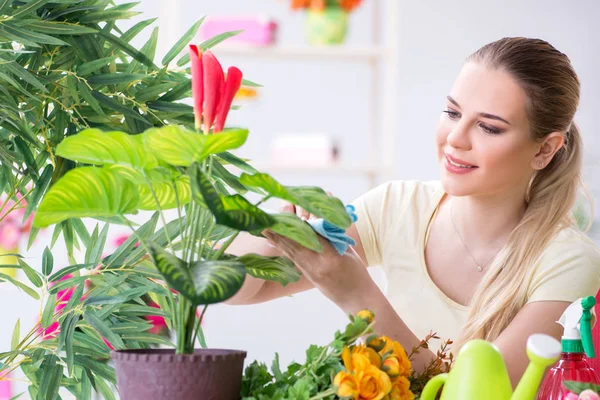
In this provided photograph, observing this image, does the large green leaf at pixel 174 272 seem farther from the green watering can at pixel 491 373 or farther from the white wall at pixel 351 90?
the white wall at pixel 351 90

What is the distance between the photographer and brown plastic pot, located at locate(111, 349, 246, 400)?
29.5 inches


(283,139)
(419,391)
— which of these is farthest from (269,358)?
(419,391)

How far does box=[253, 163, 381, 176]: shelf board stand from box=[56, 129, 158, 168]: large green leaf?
250cm

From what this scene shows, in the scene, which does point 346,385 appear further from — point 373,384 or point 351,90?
point 351,90

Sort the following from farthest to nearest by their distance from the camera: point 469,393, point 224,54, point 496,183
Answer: point 224,54, point 496,183, point 469,393

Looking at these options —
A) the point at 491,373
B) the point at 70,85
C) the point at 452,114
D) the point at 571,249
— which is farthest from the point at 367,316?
the point at 571,249

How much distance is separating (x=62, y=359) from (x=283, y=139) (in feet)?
7.45

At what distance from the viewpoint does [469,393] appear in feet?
2.36

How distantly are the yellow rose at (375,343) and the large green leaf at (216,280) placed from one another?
0.55 feet

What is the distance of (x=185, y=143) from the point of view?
2.37ft

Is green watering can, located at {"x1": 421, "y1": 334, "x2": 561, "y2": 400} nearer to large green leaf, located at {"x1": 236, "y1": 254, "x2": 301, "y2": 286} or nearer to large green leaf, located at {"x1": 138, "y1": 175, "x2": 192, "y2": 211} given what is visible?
large green leaf, located at {"x1": 236, "y1": 254, "x2": 301, "y2": 286}

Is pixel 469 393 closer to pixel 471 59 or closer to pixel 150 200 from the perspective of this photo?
pixel 150 200

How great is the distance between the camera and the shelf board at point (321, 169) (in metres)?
3.28

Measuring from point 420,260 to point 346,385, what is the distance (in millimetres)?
1064
